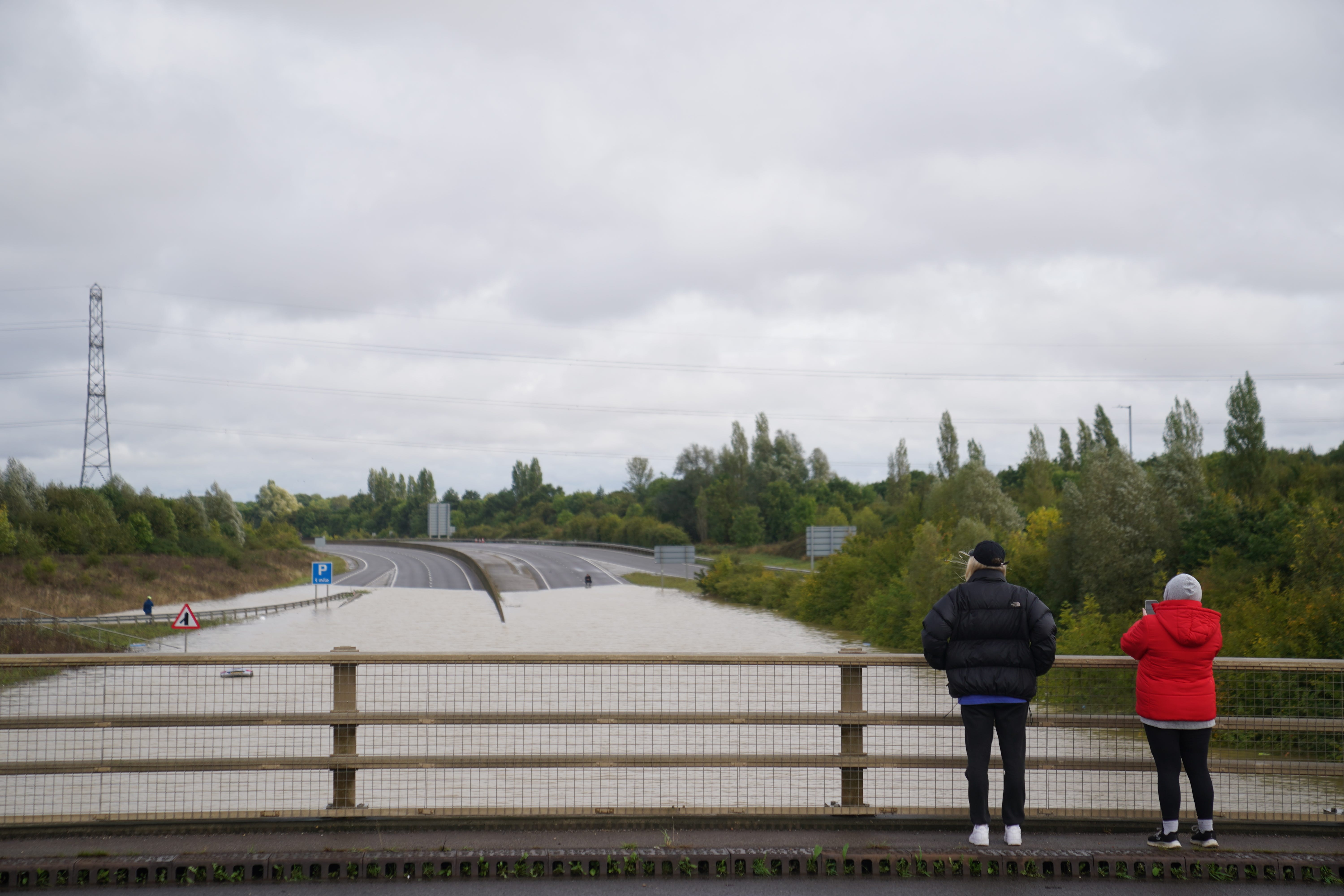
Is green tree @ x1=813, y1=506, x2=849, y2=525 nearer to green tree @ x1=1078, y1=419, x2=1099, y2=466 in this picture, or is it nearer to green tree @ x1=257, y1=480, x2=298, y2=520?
green tree @ x1=1078, y1=419, x2=1099, y2=466

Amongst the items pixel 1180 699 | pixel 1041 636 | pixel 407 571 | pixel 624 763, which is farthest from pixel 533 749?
pixel 407 571

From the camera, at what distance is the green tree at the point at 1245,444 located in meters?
35.5

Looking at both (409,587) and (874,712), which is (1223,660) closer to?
(874,712)

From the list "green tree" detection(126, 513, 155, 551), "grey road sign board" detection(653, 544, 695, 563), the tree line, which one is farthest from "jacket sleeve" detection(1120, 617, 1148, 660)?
"green tree" detection(126, 513, 155, 551)

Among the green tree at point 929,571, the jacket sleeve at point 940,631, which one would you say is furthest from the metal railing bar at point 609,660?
the green tree at point 929,571

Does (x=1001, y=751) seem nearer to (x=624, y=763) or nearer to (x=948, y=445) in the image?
(x=624, y=763)

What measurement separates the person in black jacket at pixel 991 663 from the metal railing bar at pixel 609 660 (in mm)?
320

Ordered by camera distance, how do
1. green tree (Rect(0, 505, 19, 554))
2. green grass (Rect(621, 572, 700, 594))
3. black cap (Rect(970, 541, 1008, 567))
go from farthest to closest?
green grass (Rect(621, 572, 700, 594)) < green tree (Rect(0, 505, 19, 554)) < black cap (Rect(970, 541, 1008, 567))

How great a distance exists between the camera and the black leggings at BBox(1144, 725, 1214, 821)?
5.55 m

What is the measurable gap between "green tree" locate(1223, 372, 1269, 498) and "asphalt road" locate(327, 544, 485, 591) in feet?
172

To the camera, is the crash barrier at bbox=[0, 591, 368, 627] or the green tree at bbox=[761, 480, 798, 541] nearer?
the crash barrier at bbox=[0, 591, 368, 627]

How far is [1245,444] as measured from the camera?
35.9 meters

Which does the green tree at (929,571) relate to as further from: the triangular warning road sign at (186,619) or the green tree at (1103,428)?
the green tree at (1103,428)

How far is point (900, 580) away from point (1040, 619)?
30657mm
